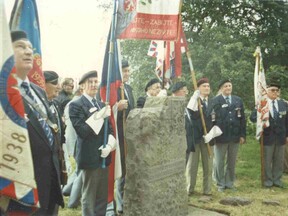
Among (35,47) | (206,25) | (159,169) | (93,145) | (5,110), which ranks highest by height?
(206,25)

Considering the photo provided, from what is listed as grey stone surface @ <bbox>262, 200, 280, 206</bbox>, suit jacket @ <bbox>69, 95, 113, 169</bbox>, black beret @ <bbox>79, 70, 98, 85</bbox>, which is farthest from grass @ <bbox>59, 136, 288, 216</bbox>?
black beret @ <bbox>79, 70, 98, 85</bbox>

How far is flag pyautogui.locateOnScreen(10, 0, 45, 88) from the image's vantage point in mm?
3490

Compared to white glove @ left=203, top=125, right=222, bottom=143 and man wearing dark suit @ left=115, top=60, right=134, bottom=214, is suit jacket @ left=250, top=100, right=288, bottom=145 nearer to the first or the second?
white glove @ left=203, top=125, right=222, bottom=143

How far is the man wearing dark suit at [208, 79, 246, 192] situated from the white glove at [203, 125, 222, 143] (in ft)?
1.54

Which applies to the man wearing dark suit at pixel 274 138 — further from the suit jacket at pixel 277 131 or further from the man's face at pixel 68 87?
the man's face at pixel 68 87

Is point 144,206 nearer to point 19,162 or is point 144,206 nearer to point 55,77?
point 55,77

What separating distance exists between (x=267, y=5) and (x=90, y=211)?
11357 mm

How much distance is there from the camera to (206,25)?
470 inches

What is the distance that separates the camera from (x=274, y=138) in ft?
22.9

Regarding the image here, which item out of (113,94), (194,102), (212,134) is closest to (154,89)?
(194,102)

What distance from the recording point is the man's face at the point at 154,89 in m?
5.88

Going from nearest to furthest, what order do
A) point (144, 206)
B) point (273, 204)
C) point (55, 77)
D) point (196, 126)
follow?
point (55, 77)
point (144, 206)
point (273, 204)
point (196, 126)

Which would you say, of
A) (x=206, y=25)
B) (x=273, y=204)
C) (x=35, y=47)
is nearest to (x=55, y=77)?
(x=35, y=47)

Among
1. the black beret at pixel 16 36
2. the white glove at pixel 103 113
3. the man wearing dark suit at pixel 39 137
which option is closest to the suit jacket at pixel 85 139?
the white glove at pixel 103 113
